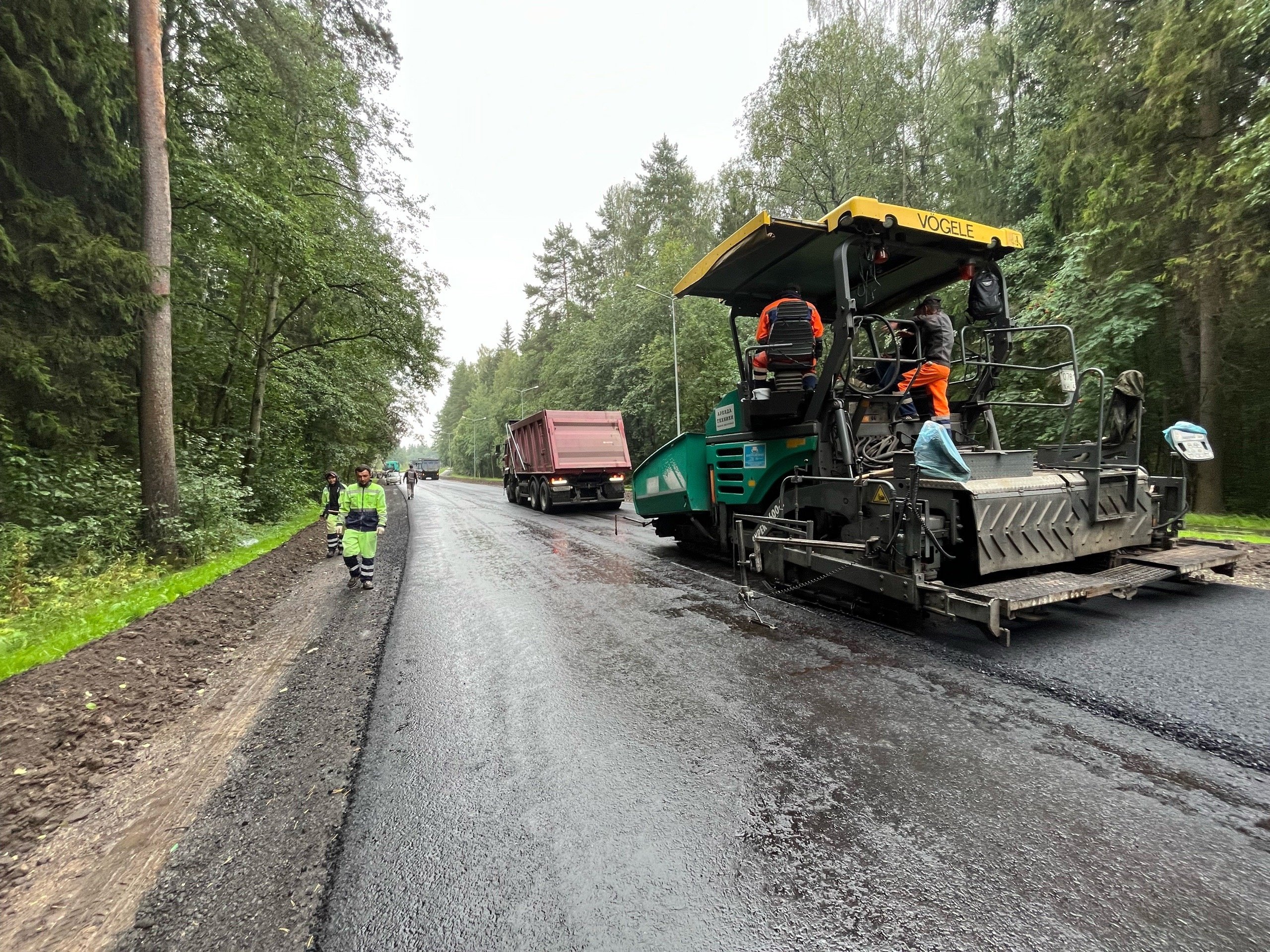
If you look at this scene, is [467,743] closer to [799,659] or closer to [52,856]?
[52,856]

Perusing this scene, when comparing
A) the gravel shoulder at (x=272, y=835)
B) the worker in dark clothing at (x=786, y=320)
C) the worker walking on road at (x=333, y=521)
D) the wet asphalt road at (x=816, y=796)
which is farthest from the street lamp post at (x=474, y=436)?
the wet asphalt road at (x=816, y=796)

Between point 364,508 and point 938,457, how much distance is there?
20.8ft

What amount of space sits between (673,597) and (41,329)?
303 inches

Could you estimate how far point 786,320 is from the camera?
16.0ft

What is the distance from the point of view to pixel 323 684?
378 centimetres

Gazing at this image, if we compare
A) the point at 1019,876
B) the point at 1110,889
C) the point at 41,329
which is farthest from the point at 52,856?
the point at 41,329

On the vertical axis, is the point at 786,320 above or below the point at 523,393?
below

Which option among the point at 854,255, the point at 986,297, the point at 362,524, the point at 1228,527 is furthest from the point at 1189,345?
the point at 362,524

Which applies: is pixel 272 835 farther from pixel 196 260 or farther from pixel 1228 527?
pixel 1228 527

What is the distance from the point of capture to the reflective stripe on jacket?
6898 millimetres

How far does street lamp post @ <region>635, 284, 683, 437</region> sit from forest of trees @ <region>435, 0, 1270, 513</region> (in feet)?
1.68

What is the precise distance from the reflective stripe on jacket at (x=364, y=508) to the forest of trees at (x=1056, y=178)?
12125 millimetres

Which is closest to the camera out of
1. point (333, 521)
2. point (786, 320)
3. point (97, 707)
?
point (97, 707)

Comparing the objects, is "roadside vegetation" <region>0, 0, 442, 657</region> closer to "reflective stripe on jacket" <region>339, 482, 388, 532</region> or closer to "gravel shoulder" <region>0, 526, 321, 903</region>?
"gravel shoulder" <region>0, 526, 321, 903</region>
